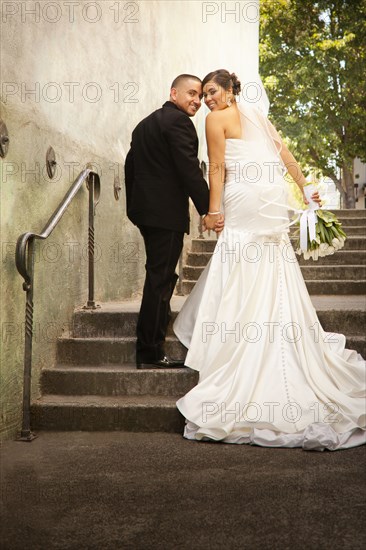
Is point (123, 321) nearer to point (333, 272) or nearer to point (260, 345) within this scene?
point (260, 345)

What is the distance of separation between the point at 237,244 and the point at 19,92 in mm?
1573

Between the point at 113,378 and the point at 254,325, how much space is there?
3.15 ft

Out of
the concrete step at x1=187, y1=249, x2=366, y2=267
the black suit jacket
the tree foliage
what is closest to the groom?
the black suit jacket

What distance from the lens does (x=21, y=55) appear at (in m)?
3.99

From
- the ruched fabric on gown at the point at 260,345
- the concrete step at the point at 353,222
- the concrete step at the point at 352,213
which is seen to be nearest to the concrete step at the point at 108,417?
the ruched fabric on gown at the point at 260,345

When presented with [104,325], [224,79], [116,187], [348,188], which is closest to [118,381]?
[104,325]

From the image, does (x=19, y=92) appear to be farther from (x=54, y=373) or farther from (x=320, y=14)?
(x=320, y=14)

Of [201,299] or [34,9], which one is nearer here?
[34,9]

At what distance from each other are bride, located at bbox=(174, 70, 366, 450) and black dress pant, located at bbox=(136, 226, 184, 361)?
0.22 m

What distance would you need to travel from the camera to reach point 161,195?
14.3 ft

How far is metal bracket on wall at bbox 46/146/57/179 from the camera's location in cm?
438

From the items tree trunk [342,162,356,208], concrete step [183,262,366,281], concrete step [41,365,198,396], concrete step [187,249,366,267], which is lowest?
concrete step [41,365,198,396]

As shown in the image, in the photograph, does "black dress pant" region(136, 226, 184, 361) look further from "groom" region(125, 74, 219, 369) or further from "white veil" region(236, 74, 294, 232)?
"white veil" region(236, 74, 294, 232)

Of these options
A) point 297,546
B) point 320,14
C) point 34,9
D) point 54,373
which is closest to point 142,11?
point 34,9
